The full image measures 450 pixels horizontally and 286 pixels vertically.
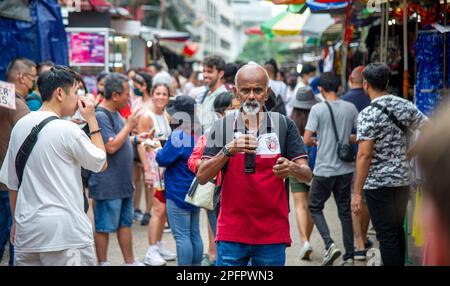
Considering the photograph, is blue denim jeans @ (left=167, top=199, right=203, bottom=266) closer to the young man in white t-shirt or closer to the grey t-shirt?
the grey t-shirt

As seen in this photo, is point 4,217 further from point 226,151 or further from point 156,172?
point 226,151

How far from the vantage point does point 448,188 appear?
89.3 inches

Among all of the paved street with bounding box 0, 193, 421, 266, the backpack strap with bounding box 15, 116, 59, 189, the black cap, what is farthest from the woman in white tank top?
the backpack strap with bounding box 15, 116, 59, 189

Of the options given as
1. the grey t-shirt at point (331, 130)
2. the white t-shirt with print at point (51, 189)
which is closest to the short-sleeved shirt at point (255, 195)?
the white t-shirt with print at point (51, 189)

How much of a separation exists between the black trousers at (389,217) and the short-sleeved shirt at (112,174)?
2.36 metres

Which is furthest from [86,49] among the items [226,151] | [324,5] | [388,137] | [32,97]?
[226,151]

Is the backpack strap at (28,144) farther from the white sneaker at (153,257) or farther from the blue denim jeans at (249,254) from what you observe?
the white sneaker at (153,257)

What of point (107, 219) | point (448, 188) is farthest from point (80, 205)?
point (448, 188)

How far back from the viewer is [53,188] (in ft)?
15.7

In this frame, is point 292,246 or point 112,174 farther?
point 292,246

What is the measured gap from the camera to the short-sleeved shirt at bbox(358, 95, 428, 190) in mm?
6414

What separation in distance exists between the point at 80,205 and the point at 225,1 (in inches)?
4102

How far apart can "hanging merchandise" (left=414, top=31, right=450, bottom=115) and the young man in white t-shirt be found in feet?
12.2

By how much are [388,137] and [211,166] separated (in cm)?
242
